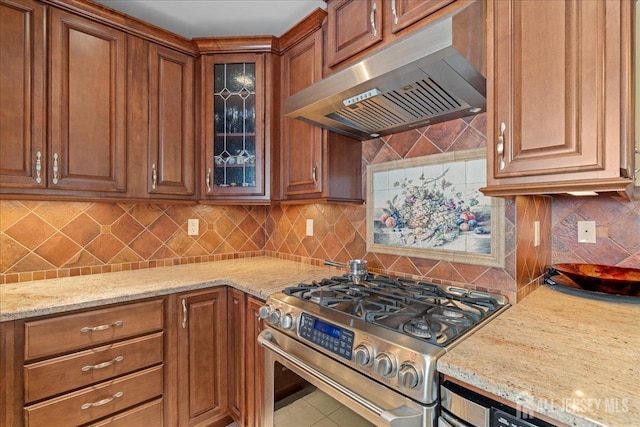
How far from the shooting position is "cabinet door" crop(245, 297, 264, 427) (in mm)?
1542

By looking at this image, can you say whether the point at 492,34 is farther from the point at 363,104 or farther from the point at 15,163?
the point at 15,163

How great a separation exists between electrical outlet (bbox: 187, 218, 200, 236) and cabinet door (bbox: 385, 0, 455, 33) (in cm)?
176

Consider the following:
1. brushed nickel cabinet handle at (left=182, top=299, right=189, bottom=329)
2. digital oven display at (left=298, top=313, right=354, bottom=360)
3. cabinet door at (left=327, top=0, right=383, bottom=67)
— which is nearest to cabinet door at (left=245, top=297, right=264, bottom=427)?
brushed nickel cabinet handle at (left=182, top=299, right=189, bottom=329)

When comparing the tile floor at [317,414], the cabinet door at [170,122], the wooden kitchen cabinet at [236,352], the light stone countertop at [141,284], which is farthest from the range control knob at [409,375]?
the cabinet door at [170,122]

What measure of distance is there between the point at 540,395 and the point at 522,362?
138mm

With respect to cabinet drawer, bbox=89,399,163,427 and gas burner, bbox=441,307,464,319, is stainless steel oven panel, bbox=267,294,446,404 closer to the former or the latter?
gas burner, bbox=441,307,464,319

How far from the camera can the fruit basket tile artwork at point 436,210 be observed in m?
1.39

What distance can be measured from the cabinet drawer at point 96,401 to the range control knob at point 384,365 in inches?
47.3

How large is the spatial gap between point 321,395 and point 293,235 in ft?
4.45

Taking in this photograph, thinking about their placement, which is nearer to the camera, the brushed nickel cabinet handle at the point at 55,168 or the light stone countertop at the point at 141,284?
the light stone countertop at the point at 141,284

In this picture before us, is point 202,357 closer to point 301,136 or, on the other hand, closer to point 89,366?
point 89,366

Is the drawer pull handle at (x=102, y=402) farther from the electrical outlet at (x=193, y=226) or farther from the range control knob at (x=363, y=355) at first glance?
the range control knob at (x=363, y=355)

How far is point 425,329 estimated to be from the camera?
970mm

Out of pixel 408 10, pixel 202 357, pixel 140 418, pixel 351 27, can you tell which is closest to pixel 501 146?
pixel 408 10
